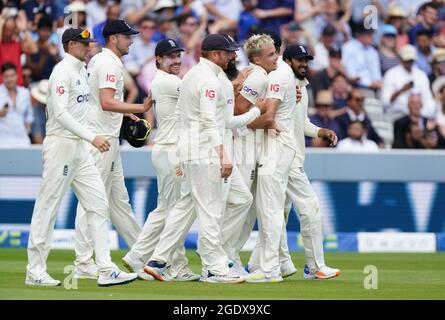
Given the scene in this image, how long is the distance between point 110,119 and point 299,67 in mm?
1969

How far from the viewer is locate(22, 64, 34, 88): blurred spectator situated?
17873 mm

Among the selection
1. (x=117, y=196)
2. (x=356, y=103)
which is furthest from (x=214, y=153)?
(x=356, y=103)

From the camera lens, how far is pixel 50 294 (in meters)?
9.87

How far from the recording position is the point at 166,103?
11758mm

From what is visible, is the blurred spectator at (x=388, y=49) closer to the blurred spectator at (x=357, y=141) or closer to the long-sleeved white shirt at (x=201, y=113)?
the blurred spectator at (x=357, y=141)

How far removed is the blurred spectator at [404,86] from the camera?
60.5ft

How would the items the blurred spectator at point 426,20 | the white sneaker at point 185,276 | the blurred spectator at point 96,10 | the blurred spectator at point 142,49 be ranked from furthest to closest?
1. the blurred spectator at point 426,20
2. the blurred spectator at point 96,10
3. the blurred spectator at point 142,49
4. the white sneaker at point 185,276

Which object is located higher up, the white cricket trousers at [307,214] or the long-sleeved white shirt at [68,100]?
the long-sleeved white shirt at [68,100]

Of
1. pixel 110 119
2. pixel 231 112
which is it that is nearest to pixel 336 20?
pixel 110 119

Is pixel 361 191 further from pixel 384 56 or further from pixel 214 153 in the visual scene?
pixel 214 153

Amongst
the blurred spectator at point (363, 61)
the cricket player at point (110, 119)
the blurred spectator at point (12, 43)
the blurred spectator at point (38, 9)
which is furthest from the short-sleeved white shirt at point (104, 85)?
the blurred spectator at point (363, 61)

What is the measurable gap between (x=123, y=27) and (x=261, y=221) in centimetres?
236

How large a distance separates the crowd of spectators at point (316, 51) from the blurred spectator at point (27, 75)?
15 millimetres

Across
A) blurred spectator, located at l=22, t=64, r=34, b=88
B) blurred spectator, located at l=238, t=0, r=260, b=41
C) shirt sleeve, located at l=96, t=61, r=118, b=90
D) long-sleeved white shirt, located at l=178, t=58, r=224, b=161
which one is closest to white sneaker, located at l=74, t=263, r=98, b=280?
long-sleeved white shirt, located at l=178, t=58, r=224, b=161
